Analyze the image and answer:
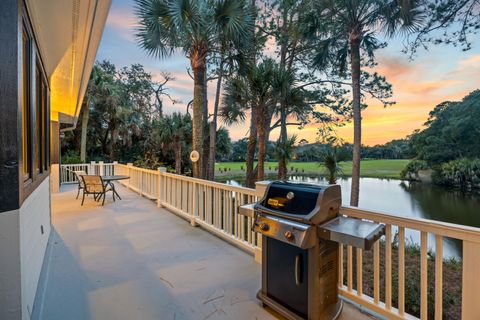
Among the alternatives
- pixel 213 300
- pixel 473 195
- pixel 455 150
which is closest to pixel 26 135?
pixel 213 300

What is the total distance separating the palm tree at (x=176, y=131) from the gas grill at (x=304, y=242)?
11114 mm

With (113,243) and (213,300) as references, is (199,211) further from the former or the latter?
(213,300)

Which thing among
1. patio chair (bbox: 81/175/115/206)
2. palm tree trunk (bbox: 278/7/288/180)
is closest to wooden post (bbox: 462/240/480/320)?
patio chair (bbox: 81/175/115/206)

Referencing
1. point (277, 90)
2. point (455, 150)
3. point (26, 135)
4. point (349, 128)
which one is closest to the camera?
point (26, 135)

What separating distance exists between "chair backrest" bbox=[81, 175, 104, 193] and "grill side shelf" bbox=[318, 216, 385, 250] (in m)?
6.33

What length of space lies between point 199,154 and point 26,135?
5.17 metres

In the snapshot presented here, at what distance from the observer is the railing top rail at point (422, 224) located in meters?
1.52

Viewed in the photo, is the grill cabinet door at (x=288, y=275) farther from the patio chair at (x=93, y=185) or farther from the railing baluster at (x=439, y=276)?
the patio chair at (x=93, y=185)

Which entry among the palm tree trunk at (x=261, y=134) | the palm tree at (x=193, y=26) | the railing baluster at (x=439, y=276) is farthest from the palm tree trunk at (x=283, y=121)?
the railing baluster at (x=439, y=276)

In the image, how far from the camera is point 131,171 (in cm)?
899

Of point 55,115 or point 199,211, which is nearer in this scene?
point 199,211

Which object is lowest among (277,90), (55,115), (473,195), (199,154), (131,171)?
(473,195)

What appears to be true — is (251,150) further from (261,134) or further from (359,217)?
(359,217)

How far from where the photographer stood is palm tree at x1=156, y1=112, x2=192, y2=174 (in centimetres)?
1277
